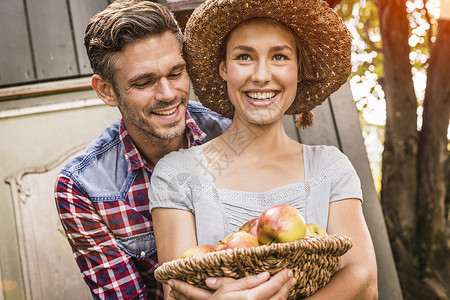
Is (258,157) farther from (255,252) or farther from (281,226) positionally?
(255,252)

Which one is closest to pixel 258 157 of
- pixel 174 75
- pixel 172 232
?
pixel 172 232

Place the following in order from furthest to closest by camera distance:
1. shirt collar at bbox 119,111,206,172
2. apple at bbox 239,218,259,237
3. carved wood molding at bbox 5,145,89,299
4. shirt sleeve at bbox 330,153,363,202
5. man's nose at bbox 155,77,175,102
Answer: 1. carved wood molding at bbox 5,145,89,299
2. shirt collar at bbox 119,111,206,172
3. man's nose at bbox 155,77,175,102
4. shirt sleeve at bbox 330,153,363,202
5. apple at bbox 239,218,259,237

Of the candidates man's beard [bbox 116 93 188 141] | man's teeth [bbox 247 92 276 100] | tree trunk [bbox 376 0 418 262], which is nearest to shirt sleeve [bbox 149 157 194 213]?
man's beard [bbox 116 93 188 141]

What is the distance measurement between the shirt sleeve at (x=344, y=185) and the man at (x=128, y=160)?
806 millimetres

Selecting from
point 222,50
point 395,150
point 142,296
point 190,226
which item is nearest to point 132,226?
point 142,296

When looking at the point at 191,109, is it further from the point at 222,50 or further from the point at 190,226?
the point at 190,226

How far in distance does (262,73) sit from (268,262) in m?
0.81

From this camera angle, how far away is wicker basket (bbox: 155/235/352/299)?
5.26 ft

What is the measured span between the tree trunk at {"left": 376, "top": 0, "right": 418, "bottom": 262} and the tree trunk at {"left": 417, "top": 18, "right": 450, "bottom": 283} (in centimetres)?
9

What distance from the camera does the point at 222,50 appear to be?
2406mm

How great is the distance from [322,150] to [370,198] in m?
1.53

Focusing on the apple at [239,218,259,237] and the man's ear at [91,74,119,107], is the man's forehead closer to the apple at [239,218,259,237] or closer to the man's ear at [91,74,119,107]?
the man's ear at [91,74,119,107]

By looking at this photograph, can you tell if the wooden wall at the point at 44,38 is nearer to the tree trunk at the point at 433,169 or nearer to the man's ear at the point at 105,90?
the man's ear at the point at 105,90

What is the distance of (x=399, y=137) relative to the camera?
5.77m
